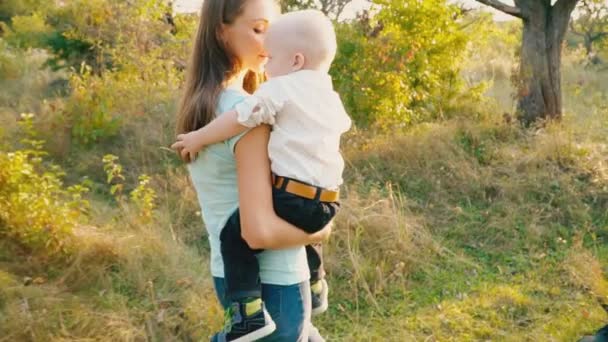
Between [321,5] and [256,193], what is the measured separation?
8481 millimetres

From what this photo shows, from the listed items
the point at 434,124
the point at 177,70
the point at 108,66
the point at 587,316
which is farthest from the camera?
the point at 108,66

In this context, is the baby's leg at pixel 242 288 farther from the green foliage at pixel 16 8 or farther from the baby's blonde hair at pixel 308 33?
the green foliage at pixel 16 8

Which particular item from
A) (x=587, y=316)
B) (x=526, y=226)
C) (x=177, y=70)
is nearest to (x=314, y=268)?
(x=587, y=316)

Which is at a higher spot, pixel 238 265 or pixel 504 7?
pixel 504 7

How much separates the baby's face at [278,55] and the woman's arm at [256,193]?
17 centimetres

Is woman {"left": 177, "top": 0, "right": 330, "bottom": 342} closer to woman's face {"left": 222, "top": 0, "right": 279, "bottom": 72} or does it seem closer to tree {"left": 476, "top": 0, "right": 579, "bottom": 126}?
woman's face {"left": 222, "top": 0, "right": 279, "bottom": 72}

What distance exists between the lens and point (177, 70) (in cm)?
786

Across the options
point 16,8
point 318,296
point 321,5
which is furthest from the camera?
point 16,8

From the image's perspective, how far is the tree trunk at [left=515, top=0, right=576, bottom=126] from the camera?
22.2ft

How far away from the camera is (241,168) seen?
4.50 ft

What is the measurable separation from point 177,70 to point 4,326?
5.23m

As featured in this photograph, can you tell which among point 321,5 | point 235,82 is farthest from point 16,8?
point 235,82

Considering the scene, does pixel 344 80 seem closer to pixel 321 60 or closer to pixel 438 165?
pixel 438 165

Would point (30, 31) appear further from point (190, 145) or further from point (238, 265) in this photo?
point (238, 265)
